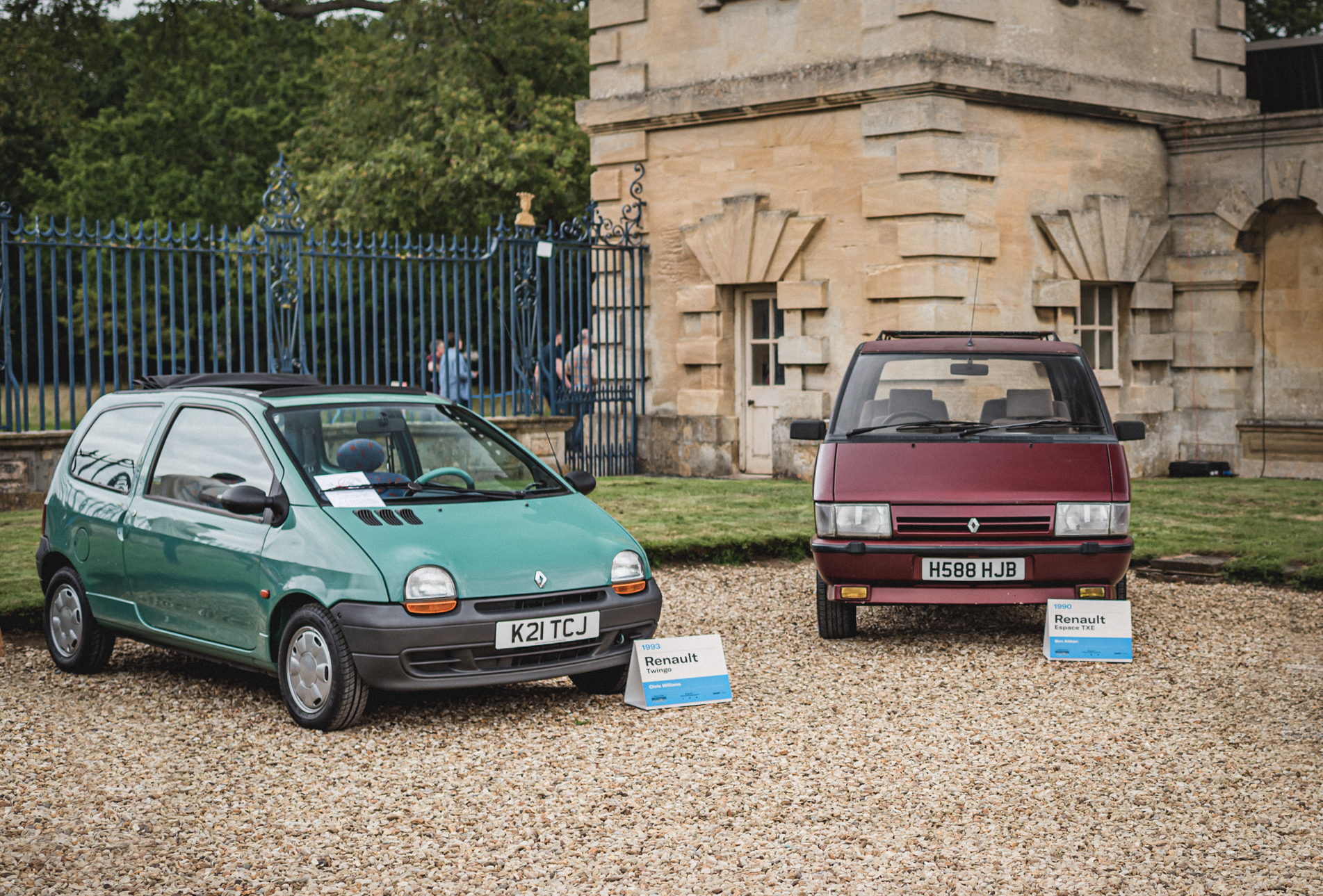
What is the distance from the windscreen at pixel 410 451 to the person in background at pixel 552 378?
9134 mm

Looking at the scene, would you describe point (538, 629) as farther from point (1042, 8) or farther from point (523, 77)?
point (523, 77)

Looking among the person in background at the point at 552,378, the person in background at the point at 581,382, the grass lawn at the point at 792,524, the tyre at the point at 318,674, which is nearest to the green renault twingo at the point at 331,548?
the tyre at the point at 318,674

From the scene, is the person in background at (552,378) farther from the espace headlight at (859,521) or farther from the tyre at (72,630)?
the tyre at (72,630)

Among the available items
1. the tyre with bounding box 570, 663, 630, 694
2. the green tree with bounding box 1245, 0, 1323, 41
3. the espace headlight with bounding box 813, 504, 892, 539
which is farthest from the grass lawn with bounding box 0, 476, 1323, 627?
the green tree with bounding box 1245, 0, 1323, 41

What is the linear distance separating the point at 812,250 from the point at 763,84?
1974 millimetres

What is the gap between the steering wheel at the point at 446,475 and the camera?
725 centimetres

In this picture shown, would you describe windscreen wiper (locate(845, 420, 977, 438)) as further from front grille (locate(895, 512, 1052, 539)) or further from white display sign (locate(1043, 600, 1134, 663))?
white display sign (locate(1043, 600, 1134, 663))

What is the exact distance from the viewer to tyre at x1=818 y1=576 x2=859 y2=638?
8492 millimetres

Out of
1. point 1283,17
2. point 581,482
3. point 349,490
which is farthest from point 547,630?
point 1283,17

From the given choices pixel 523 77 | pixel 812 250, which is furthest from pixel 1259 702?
pixel 523 77

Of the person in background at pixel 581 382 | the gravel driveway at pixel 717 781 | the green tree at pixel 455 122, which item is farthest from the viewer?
the green tree at pixel 455 122

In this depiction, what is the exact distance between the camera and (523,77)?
30.9 m

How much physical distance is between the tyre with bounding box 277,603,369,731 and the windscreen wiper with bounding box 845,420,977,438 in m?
3.40

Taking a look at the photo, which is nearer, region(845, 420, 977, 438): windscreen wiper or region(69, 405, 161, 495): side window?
region(69, 405, 161, 495): side window
